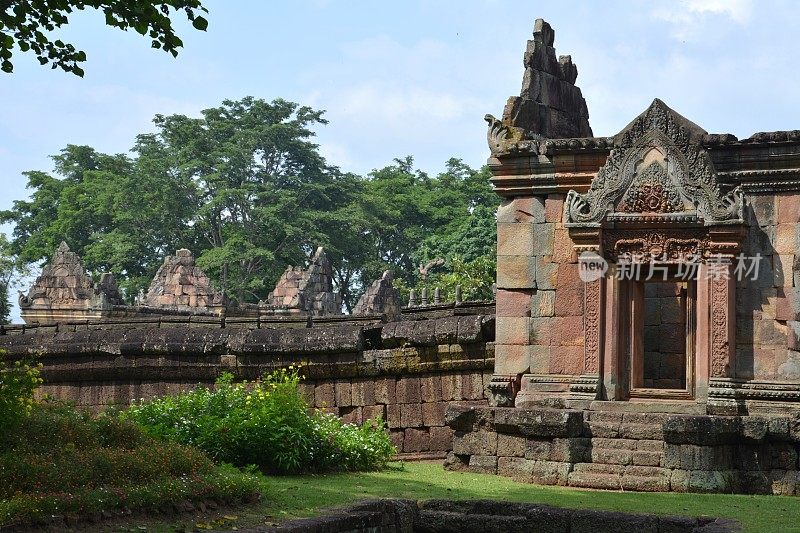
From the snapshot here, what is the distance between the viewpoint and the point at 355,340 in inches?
590

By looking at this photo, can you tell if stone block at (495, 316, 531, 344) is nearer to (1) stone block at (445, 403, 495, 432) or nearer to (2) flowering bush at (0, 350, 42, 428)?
(1) stone block at (445, 403, 495, 432)

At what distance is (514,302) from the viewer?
539 inches

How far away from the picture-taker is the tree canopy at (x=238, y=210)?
54750mm

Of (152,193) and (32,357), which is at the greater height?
(152,193)

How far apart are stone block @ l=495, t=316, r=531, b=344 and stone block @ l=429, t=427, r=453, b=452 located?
4.79 feet

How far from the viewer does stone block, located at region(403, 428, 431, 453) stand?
48.2ft

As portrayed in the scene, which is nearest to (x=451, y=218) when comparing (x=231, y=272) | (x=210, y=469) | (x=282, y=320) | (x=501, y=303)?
(x=231, y=272)

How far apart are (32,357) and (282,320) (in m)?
3.76

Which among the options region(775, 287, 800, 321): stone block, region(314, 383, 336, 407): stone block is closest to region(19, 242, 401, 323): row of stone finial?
region(314, 383, 336, 407): stone block

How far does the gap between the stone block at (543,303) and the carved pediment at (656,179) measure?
0.84m

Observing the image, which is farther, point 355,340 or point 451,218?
point 451,218

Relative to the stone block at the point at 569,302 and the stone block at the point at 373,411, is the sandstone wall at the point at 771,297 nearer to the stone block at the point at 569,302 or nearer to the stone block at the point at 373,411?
the stone block at the point at 569,302

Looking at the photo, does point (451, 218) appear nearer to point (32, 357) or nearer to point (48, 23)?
point (32, 357)

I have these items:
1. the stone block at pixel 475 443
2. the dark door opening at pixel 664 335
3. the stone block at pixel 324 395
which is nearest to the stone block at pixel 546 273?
the dark door opening at pixel 664 335
